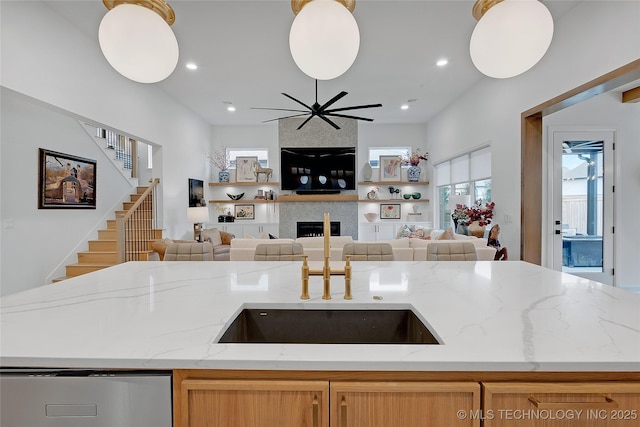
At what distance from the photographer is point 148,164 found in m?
7.14

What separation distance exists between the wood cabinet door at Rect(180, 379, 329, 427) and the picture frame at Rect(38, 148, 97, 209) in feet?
16.2

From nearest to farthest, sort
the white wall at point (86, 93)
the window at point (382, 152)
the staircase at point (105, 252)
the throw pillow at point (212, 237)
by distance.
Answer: the white wall at point (86, 93) → the staircase at point (105, 252) → the throw pillow at point (212, 237) → the window at point (382, 152)

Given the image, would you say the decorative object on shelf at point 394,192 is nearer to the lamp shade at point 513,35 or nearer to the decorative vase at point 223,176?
the decorative vase at point 223,176

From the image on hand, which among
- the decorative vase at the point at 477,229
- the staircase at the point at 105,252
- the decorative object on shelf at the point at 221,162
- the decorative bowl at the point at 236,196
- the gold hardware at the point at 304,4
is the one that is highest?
the decorative object on shelf at the point at 221,162

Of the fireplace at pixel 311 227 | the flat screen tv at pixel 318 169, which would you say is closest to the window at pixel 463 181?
the flat screen tv at pixel 318 169

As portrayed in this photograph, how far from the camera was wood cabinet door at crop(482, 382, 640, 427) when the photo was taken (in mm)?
706

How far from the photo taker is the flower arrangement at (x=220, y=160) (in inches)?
291

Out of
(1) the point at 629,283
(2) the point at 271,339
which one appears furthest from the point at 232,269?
(1) the point at 629,283

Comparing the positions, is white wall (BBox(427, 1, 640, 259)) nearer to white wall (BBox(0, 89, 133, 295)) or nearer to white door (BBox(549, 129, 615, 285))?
white door (BBox(549, 129, 615, 285))

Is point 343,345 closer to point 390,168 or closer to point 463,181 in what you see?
point 463,181

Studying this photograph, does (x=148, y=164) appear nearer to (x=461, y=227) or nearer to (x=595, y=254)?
(x=461, y=227)

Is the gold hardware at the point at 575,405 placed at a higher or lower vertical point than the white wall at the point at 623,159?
lower

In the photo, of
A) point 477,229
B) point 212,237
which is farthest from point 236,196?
point 477,229

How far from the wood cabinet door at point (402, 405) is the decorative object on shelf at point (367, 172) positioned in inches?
266
